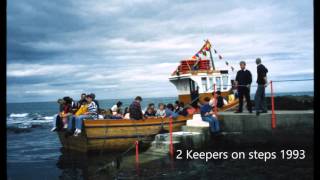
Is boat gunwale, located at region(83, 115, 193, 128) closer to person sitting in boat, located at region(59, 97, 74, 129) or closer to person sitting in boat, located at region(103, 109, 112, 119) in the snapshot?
person sitting in boat, located at region(103, 109, 112, 119)

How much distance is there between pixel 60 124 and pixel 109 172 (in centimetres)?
548

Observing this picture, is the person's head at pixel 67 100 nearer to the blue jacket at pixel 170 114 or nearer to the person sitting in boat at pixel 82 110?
the person sitting in boat at pixel 82 110

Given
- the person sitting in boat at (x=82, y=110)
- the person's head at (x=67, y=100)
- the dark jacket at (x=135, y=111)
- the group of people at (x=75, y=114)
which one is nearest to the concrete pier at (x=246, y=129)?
the dark jacket at (x=135, y=111)

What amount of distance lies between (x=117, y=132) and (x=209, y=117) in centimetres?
393

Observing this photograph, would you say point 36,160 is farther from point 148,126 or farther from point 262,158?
point 262,158

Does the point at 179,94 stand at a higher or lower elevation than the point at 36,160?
higher

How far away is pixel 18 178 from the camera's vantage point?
12.6m

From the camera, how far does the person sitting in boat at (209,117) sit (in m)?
12.4

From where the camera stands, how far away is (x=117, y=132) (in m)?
14.5

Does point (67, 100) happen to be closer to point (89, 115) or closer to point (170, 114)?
point (89, 115)

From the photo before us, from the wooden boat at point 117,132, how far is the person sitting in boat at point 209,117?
282 cm

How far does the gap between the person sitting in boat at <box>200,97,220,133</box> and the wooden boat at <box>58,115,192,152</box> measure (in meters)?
2.82

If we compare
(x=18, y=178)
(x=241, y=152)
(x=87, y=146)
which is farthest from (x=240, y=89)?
(x=18, y=178)

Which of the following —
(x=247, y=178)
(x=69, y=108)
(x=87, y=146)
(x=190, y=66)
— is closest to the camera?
(x=247, y=178)
